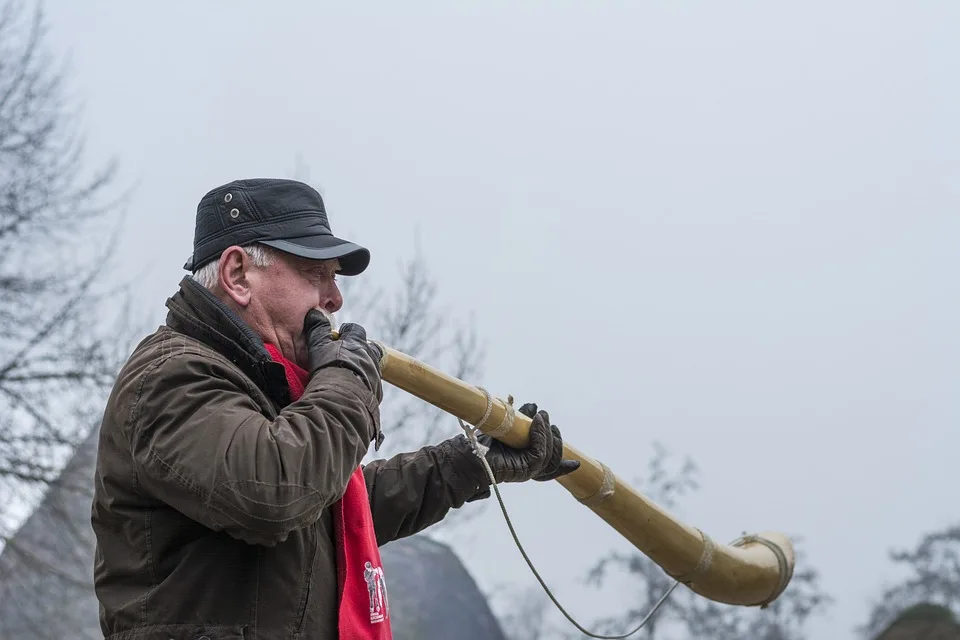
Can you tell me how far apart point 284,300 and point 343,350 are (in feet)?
0.69

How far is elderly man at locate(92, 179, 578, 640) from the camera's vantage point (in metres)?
1.71

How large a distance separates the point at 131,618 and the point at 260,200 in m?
0.85

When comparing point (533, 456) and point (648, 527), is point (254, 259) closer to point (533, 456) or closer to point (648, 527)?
point (533, 456)

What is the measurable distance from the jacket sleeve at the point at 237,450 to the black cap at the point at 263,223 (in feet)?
1.13

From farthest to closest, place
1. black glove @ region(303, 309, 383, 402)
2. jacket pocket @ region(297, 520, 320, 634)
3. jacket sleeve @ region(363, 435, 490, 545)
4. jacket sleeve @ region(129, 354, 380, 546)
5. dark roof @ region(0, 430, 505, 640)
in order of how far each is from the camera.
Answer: dark roof @ region(0, 430, 505, 640), jacket sleeve @ region(363, 435, 490, 545), black glove @ region(303, 309, 383, 402), jacket pocket @ region(297, 520, 320, 634), jacket sleeve @ region(129, 354, 380, 546)

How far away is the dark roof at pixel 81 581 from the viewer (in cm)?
832

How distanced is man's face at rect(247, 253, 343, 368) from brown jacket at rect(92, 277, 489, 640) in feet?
0.41

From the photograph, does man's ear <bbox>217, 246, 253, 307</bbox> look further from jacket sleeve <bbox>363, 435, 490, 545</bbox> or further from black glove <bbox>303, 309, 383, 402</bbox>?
jacket sleeve <bbox>363, 435, 490, 545</bbox>

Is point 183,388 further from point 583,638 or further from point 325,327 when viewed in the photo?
point 583,638

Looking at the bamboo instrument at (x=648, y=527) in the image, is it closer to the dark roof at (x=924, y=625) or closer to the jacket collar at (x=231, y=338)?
the jacket collar at (x=231, y=338)

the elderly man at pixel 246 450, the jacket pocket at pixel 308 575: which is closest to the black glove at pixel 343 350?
the elderly man at pixel 246 450

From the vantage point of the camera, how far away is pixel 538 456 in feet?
9.36

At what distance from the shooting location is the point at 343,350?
1999mm

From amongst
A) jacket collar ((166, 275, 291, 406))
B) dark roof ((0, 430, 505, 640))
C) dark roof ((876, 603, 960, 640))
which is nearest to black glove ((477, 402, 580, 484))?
jacket collar ((166, 275, 291, 406))
